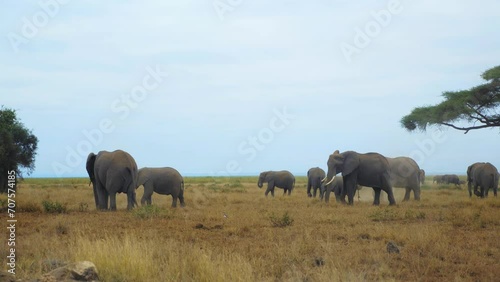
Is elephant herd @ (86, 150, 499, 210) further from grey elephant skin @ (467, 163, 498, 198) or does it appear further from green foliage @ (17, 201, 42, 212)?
green foliage @ (17, 201, 42, 212)

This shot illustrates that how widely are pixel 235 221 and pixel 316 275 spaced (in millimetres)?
8264

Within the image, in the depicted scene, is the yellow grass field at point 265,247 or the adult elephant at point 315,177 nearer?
the yellow grass field at point 265,247

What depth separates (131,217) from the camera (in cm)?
1773

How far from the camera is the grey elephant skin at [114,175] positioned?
2056 cm

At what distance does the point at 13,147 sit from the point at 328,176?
14.7 meters

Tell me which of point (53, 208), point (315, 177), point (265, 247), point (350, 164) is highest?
point (350, 164)

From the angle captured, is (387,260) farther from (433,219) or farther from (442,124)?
(442,124)

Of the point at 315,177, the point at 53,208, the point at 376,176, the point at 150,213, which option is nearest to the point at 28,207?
the point at 53,208

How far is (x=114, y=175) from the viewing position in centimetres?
2052

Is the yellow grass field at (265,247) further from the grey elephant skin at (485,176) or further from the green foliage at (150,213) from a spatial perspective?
the grey elephant skin at (485,176)

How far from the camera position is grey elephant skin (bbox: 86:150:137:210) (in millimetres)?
20562

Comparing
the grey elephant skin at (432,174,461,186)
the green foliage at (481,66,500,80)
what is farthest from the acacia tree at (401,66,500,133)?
the grey elephant skin at (432,174,461,186)

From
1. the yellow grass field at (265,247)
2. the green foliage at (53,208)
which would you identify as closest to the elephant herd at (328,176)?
the green foliage at (53,208)

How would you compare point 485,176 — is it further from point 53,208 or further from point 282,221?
point 53,208
